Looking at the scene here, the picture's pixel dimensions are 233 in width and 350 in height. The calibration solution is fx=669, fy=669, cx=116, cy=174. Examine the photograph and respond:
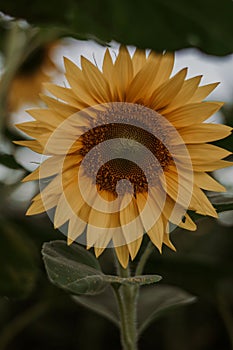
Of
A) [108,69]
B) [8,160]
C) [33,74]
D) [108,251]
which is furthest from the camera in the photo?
[33,74]

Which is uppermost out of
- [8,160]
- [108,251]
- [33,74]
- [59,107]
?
[59,107]

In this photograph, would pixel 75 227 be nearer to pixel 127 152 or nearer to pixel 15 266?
pixel 127 152

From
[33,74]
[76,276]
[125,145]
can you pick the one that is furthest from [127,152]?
[33,74]

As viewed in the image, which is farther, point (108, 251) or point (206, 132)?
point (108, 251)

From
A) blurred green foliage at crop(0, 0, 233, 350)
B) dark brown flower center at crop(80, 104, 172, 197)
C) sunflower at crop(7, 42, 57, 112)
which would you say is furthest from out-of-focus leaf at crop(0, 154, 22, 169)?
sunflower at crop(7, 42, 57, 112)

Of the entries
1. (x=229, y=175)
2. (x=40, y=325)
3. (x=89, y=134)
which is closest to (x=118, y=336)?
(x=40, y=325)

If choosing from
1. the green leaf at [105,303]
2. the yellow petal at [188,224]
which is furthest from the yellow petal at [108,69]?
the green leaf at [105,303]

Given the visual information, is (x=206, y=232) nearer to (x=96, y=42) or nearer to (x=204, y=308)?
(x=204, y=308)

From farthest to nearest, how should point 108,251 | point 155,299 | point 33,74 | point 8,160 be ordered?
point 33,74
point 108,251
point 155,299
point 8,160
